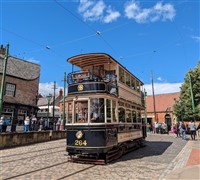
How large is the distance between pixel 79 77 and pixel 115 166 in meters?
4.40

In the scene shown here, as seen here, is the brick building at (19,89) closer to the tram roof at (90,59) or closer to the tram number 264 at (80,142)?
the tram roof at (90,59)

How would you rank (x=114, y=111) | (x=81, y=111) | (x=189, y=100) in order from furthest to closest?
(x=189, y=100) < (x=114, y=111) < (x=81, y=111)

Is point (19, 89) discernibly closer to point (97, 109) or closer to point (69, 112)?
point (69, 112)

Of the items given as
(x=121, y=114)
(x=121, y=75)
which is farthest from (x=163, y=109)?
(x=121, y=114)

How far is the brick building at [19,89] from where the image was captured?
1008 inches

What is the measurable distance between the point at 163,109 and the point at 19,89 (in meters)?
32.7

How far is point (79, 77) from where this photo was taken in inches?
419

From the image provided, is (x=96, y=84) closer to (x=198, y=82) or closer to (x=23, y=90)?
(x=23, y=90)

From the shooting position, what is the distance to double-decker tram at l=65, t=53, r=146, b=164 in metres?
9.50

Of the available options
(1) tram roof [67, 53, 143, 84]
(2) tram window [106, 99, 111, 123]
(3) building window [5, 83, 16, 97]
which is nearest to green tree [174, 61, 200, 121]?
(1) tram roof [67, 53, 143, 84]

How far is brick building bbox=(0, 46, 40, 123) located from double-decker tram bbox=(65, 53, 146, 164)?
641 inches

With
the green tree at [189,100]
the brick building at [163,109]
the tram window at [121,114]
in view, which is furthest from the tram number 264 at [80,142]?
the brick building at [163,109]

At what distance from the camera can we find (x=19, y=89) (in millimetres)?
27266

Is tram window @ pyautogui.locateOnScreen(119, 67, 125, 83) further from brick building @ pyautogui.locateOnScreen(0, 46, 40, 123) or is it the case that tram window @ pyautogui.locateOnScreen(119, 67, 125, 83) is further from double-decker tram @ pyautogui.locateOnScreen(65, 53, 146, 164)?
brick building @ pyautogui.locateOnScreen(0, 46, 40, 123)
